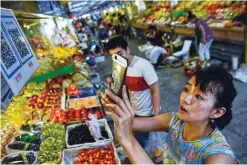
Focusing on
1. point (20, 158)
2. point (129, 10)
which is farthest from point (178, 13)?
point (20, 158)

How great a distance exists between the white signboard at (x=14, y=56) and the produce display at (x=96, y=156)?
1.97 m

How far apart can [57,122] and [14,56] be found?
2.97m

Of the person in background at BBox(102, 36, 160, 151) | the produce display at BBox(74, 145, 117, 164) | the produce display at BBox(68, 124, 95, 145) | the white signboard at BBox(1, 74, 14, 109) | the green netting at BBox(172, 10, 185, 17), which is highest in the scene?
the white signboard at BBox(1, 74, 14, 109)

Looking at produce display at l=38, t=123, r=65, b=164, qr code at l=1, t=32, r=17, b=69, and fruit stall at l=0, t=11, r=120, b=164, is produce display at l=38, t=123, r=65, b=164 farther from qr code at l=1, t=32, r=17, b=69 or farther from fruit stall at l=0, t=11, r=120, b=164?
qr code at l=1, t=32, r=17, b=69

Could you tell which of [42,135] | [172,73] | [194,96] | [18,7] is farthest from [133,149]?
[172,73]

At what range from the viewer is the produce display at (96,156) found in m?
3.24

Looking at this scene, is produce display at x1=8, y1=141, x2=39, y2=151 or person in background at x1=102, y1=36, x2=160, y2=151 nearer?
person in background at x1=102, y1=36, x2=160, y2=151

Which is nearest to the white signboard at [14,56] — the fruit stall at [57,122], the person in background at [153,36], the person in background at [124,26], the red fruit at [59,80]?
the fruit stall at [57,122]

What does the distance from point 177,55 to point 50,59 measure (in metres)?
5.28

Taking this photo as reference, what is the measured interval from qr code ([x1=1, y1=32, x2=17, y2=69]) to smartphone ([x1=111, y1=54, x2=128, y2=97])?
0.61 meters

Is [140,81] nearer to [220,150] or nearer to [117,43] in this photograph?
[117,43]

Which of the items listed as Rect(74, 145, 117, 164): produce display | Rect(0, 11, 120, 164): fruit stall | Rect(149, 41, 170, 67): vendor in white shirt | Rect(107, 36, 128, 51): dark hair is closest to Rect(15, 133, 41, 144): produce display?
Rect(0, 11, 120, 164): fruit stall

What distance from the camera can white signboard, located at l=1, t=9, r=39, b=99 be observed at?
1261 millimetres

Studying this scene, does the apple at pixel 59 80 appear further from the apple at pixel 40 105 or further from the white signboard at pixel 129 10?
the white signboard at pixel 129 10
